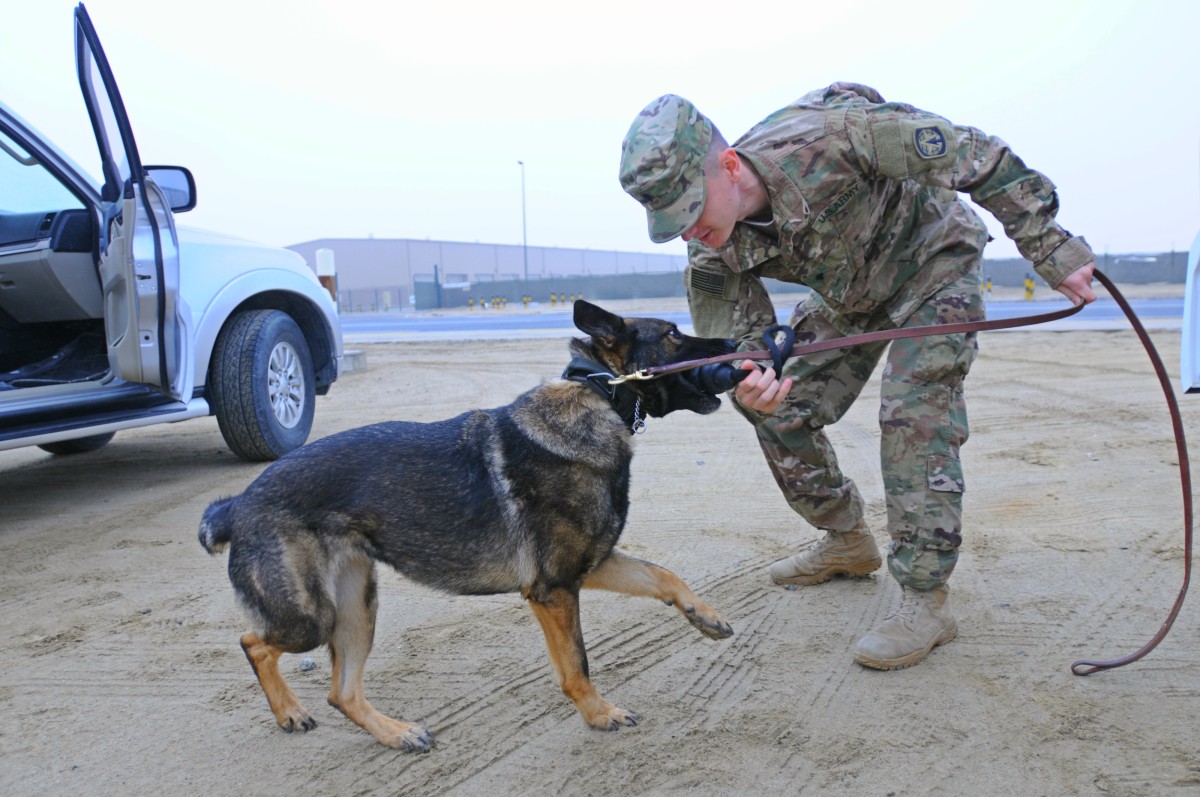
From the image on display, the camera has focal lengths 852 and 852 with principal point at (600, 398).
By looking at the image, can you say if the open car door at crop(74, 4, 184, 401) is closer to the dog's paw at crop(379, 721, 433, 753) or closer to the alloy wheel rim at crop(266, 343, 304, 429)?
the alloy wheel rim at crop(266, 343, 304, 429)

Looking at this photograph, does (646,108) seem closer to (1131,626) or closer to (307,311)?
(1131,626)

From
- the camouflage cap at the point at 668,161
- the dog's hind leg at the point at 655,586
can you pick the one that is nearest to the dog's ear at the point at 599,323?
the camouflage cap at the point at 668,161

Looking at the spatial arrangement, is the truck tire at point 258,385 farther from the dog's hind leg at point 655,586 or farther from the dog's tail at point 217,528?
the dog's hind leg at point 655,586

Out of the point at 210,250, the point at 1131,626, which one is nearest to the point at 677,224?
the point at 1131,626

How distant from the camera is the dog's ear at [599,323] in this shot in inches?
116

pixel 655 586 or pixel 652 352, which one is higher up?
pixel 652 352

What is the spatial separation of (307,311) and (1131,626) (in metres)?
6.10

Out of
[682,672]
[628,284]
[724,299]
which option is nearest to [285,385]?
[724,299]

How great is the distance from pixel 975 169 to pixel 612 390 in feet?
4.75

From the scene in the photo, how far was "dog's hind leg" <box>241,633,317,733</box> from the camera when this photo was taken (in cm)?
280

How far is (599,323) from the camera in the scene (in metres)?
3.03

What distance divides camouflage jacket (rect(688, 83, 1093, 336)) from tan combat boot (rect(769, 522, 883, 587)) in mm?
957

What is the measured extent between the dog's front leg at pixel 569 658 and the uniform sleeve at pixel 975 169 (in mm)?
1823

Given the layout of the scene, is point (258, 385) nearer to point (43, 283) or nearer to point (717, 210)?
point (43, 283)
